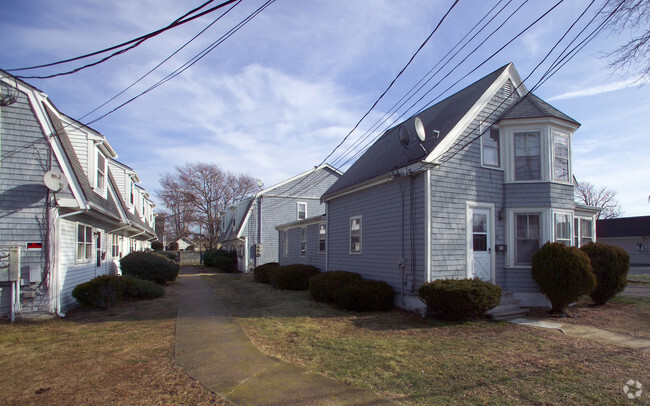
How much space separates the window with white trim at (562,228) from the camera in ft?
35.7

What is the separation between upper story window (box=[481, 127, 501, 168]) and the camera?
11.1 metres

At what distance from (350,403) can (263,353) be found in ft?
7.82

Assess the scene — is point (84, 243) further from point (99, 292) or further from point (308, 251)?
point (308, 251)

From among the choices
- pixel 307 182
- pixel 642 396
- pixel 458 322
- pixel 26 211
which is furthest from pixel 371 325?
pixel 307 182

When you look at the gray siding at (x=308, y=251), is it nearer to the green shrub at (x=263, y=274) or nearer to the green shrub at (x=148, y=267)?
the green shrub at (x=263, y=274)

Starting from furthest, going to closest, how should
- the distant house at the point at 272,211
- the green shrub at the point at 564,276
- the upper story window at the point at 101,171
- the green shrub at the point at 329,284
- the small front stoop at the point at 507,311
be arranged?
the distant house at the point at 272,211
the upper story window at the point at 101,171
the green shrub at the point at 329,284
the green shrub at the point at 564,276
the small front stoop at the point at 507,311

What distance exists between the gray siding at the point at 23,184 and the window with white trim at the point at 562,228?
13.2 meters

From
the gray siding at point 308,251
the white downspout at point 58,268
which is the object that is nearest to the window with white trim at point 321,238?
the gray siding at point 308,251

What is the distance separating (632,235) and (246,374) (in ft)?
145

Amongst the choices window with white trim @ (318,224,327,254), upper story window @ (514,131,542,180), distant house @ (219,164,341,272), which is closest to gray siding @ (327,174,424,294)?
window with white trim @ (318,224,327,254)

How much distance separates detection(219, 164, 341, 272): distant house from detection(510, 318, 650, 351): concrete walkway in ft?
61.1

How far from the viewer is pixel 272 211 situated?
2631cm

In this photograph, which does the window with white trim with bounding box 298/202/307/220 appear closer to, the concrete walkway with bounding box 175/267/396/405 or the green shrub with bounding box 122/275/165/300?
the green shrub with bounding box 122/275/165/300

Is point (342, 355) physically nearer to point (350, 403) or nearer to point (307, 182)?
point (350, 403)
